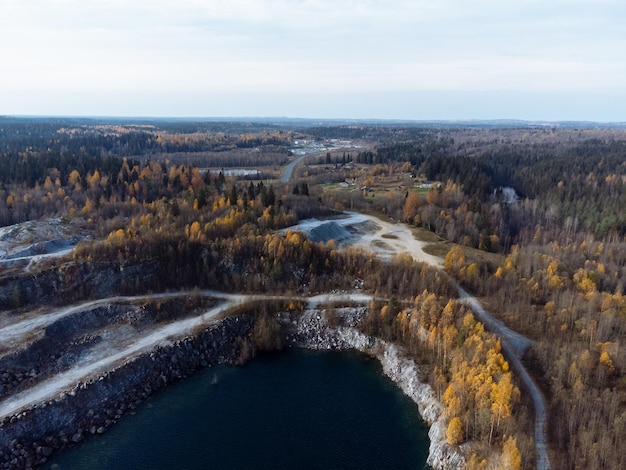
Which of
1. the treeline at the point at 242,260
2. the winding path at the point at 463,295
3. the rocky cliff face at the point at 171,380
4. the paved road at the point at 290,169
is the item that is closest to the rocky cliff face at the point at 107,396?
the rocky cliff face at the point at 171,380

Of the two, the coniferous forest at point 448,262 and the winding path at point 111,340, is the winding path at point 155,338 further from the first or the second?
the coniferous forest at point 448,262

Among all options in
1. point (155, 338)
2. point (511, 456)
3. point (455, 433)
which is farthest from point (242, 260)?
point (511, 456)

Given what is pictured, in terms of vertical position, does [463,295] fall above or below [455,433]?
above

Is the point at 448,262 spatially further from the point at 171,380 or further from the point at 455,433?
the point at 171,380

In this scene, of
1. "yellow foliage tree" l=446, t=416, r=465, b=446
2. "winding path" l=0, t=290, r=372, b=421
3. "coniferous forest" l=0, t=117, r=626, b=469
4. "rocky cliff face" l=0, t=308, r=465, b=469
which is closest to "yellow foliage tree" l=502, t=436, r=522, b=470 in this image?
"coniferous forest" l=0, t=117, r=626, b=469

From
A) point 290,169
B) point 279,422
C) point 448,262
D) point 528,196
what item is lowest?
Answer: point 279,422
